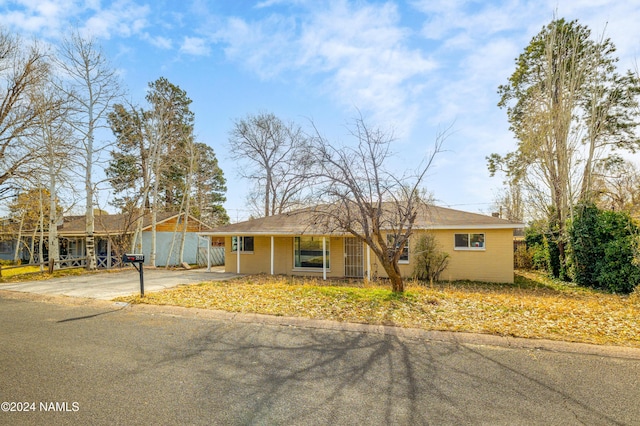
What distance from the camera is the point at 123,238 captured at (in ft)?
71.9

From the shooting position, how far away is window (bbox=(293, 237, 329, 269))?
53.9ft

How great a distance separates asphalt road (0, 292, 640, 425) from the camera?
312 cm

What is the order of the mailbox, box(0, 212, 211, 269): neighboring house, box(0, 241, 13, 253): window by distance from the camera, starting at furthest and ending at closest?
box(0, 241, 13, 253): window → box(0, 212, 211, 269): neighboring house → the mailbox

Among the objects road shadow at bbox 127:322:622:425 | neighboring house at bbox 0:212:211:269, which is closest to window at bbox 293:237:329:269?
neighboring house at bbox 0:212:211:269

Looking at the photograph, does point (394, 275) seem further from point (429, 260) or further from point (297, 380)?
point (429, 260)

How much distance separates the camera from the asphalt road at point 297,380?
123 inches

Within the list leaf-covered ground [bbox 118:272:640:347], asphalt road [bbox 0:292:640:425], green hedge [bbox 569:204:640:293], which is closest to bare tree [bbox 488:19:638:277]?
green hedge [bbox 569:204:640:293]

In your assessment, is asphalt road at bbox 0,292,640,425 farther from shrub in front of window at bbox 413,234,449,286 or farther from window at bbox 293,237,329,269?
window at bbox 293,237,329,269

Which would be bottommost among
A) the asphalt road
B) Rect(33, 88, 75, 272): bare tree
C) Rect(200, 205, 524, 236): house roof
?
the asphalt road

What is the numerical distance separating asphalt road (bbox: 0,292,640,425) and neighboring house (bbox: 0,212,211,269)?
18257 millimetres

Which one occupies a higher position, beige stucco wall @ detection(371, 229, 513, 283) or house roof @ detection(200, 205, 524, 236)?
house roof @ detection(200, 205, 524, 236)

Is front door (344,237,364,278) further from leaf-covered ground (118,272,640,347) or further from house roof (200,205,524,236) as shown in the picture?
leaf-covered ground (118,272,640,347)

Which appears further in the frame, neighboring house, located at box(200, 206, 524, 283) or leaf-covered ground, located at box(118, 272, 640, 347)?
neighboring house, located at box(200, 206, 524, 283)

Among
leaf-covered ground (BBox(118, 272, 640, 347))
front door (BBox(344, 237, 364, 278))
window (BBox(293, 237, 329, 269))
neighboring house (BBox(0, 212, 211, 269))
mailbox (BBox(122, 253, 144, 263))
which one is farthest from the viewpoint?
neighboring house (BBox(0, 212, 211, 269))
